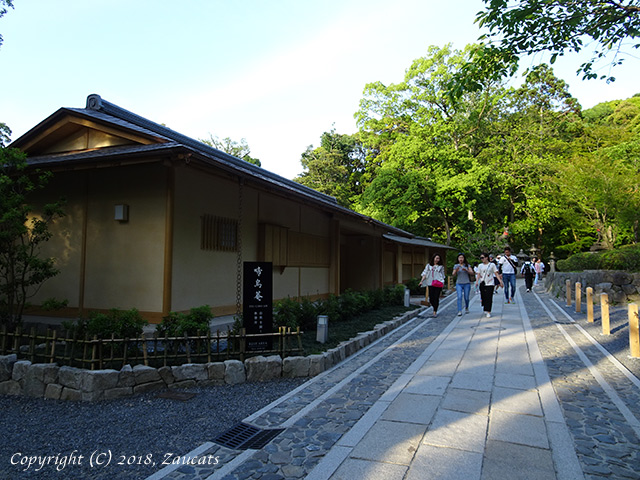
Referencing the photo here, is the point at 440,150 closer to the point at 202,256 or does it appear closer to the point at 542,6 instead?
the point at 542,6

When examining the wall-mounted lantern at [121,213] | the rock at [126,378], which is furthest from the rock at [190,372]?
the wall-mounted lantern at [121,213]

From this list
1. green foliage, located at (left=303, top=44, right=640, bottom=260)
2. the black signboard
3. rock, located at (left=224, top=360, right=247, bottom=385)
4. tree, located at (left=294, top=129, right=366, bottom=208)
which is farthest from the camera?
tree, located at (left=294, top=129, right=366, bottom=208)

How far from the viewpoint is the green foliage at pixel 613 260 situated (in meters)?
15.1

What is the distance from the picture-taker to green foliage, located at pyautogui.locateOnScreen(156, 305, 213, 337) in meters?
5.72

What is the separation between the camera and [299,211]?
12086 millimetres

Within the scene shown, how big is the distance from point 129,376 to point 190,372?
2.43 ft

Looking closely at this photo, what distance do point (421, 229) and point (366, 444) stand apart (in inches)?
1165

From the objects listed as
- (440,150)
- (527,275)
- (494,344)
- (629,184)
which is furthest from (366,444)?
(440,150)

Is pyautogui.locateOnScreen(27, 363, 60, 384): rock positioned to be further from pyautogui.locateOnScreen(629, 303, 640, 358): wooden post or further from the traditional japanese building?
pyautogui.locateOnScreen(629, 303, 640, 358): wooden post

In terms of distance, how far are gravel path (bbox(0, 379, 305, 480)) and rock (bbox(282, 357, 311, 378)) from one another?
1.24ft

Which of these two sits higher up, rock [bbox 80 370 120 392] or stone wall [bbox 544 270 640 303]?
stone wall [bbox 544 270 640 303]

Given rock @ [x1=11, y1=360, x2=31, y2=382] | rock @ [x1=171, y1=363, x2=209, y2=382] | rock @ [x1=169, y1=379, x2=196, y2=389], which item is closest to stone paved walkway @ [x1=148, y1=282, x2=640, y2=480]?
rock @ [x1=171, y1=363, x2=209, y2=382]

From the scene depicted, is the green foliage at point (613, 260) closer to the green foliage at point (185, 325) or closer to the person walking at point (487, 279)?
the person walking at point (487, 279)

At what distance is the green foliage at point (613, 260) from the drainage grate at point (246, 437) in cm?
1674
